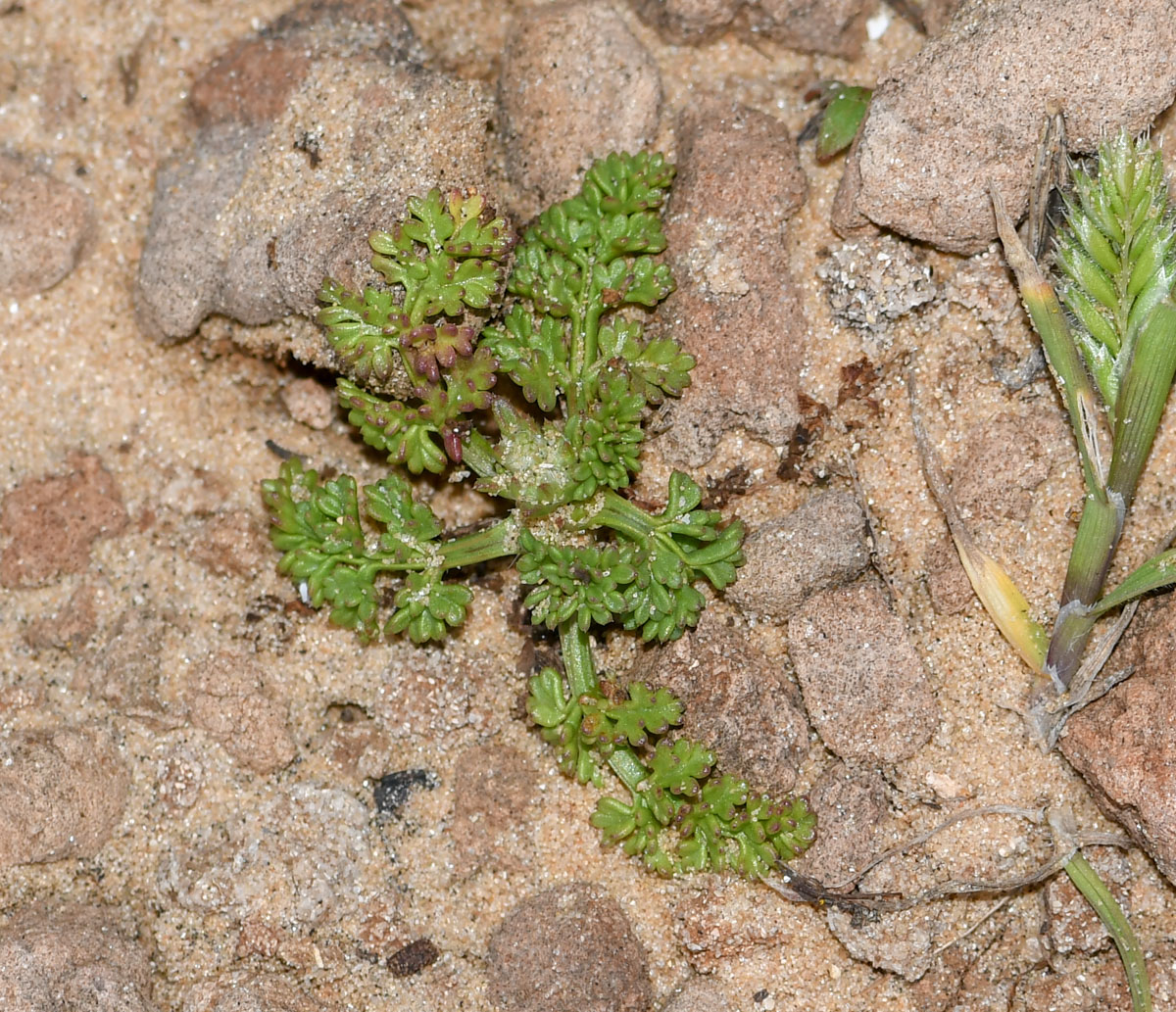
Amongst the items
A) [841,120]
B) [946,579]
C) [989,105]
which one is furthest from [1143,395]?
[841,120]

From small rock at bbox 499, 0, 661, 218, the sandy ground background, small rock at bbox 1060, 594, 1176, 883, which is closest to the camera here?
small rock at bbox 1060, 594, 1176, 883

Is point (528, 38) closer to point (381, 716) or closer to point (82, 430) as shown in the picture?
point (82, 430)

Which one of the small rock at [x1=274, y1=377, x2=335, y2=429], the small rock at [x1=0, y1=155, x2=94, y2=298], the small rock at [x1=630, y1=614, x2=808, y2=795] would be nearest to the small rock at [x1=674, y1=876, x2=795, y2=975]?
the small rock at [x1=630, y1=614, x2=808, y2=795]

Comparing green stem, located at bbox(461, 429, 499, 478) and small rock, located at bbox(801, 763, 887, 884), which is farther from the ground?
green stem, located at bbox(461, 429, 499, 478)

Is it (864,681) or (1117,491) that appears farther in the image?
(864,681)

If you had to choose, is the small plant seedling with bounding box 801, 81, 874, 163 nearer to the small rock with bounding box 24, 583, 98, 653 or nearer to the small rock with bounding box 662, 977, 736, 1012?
the small rock with bounding box 662, 977, 736, 1012

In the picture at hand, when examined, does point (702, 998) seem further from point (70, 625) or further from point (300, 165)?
point (300, 165)
